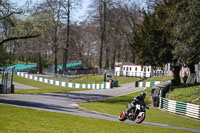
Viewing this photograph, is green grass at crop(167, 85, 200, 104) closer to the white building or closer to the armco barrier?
the armco barrier

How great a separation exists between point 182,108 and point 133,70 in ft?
110

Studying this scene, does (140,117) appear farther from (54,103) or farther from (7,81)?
(7,81)

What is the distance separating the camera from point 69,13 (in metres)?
57.3

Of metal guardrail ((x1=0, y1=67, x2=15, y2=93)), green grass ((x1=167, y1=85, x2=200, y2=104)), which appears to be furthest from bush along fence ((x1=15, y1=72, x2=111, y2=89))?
green grass ((x1=167, y1=85, x2=200, y2=104))

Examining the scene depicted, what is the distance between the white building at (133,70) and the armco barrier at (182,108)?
27005 mm

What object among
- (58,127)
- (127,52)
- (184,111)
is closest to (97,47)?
(127,52)

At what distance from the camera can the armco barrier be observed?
22.8 metres

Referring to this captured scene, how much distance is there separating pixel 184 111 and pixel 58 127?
14276 mm

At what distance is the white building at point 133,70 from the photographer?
53844mm

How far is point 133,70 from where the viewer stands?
2261 inches

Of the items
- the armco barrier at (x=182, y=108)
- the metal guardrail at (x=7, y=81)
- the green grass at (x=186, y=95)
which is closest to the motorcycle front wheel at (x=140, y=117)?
the armco barrier at (x=182, y=108)

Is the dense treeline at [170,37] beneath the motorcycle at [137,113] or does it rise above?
above

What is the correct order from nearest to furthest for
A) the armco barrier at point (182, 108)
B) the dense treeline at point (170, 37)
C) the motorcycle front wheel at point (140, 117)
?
the motorcycle front wheel at point (140, 117) → the armco barrier at point (182, 108) → the dense treeline at point (170, 37)

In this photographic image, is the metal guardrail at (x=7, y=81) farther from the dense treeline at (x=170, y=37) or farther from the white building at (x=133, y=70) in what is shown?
the white building at (x=133, y=70)
